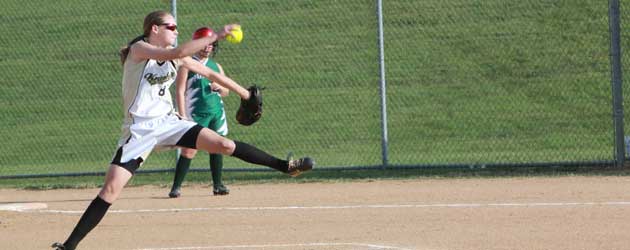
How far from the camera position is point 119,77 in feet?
67.5

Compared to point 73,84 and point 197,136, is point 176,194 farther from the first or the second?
point 73,84

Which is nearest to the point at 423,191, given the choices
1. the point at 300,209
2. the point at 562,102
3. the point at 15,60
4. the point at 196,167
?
the point at 300,209

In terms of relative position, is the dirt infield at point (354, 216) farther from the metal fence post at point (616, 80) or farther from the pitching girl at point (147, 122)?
the metal fence post at point (616, 80)

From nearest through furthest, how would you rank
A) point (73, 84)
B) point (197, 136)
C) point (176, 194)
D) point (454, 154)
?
point (197, 136) < point (176, 194) < point (454, 154) < point (73, 84)

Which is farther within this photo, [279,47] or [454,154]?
[279,47]

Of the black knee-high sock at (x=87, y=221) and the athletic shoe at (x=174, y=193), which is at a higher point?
the black knee-high sock at (x=87, y=221)

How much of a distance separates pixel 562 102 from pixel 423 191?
298 inches

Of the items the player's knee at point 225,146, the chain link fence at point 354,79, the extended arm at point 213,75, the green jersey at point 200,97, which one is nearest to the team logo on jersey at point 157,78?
the extended arm at point 213,75

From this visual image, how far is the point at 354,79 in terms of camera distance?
65.9ft

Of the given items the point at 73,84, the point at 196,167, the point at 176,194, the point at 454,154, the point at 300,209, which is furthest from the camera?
the point at 73,84

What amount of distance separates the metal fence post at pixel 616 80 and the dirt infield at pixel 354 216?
3.13 ft

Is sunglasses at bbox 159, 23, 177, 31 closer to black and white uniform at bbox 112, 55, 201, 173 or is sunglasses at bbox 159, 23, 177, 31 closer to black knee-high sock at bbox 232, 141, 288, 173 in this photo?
black and white uniform at bbox 112, 55, 201, 173

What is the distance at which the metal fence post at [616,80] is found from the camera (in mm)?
12766

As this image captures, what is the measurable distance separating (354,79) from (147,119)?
42.3ft
